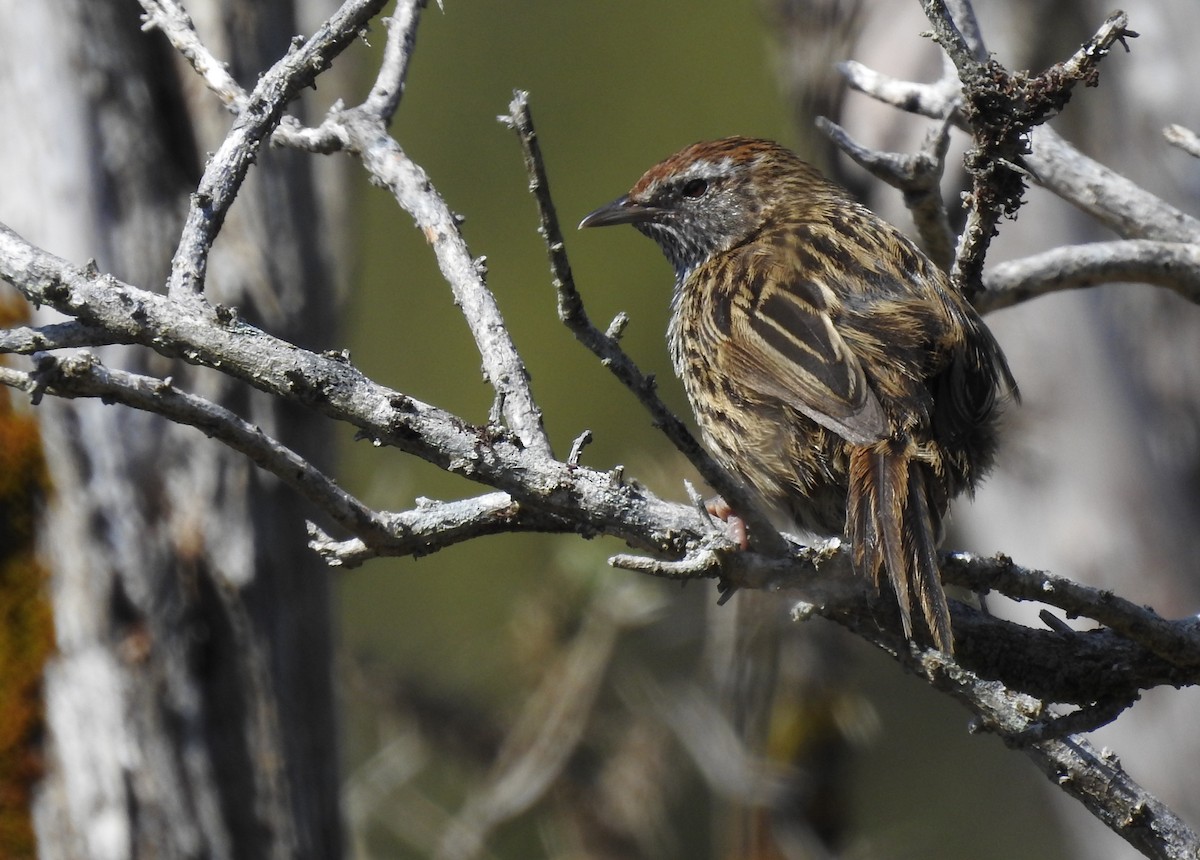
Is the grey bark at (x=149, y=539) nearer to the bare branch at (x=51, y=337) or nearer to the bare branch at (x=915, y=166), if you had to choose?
the bare branch at (x=51, y=337)

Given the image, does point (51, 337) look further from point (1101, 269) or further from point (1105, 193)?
point (1105, 193)

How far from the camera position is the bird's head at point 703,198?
15.0ft

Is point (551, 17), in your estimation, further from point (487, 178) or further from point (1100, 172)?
point (1100, 172)

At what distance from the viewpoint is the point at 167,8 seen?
3049 millimetres

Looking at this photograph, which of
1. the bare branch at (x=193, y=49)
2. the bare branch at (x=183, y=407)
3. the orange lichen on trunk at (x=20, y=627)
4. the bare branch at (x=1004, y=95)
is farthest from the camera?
the orange lichen on trunk at (x=20, y=627)

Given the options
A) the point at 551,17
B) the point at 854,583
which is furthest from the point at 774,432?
the point at 551,17

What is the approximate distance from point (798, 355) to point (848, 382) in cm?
19

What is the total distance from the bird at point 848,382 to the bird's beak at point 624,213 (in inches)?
20.0

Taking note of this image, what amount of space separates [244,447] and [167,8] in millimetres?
1375

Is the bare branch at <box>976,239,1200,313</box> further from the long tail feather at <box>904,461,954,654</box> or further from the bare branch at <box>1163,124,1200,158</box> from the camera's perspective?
the long tail feather at <box>904,461,954,654</box>

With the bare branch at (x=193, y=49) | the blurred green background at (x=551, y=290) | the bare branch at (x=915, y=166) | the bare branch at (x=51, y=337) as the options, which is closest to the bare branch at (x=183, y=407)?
the bare branch at (x=51, y=337)

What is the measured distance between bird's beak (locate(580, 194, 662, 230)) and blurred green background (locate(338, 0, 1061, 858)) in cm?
596

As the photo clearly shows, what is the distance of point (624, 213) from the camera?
4668 millimetres

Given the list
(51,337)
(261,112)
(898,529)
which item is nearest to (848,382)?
(898,529)
